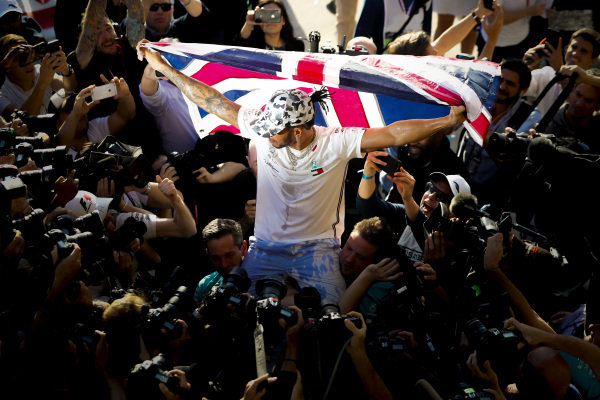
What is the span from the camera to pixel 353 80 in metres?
4.07

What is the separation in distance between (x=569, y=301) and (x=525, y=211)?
2.80 ft

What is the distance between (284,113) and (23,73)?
9.10 feet

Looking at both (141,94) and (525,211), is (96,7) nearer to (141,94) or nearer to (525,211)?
(141,94)

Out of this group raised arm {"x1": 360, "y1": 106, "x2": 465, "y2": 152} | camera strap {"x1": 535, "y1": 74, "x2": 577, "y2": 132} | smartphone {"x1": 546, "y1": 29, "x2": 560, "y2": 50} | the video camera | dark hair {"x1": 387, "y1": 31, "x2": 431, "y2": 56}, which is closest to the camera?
raised arm {"x1": 360, "y1": 106, "x2": 465, "y2": 152}

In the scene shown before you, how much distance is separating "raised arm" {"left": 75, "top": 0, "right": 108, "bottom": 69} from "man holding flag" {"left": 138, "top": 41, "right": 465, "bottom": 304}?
1.92 m

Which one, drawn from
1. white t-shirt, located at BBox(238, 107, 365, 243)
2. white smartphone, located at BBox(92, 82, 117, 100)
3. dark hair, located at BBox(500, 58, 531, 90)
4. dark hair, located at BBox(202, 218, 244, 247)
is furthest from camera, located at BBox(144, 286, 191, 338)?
dark hair, located at BBox(500, 58, 531, 90)

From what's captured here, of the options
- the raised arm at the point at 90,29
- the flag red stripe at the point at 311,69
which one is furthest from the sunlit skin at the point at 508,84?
the raised arm at the point at 90,29

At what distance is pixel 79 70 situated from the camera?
5.45 m

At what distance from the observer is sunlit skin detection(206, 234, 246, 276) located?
407cm

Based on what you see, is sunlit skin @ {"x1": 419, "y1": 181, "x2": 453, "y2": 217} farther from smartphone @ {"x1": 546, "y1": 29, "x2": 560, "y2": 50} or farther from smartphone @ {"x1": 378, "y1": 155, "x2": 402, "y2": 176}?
smartphone @ {"x1": 546, "y1": 29, "x2": 560, "y2": 50}

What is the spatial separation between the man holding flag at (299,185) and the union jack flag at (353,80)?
29 centimetres

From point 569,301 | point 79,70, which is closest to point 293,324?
point 569,301

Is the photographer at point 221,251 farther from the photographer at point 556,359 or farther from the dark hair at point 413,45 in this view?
the dark hair at point 413,45

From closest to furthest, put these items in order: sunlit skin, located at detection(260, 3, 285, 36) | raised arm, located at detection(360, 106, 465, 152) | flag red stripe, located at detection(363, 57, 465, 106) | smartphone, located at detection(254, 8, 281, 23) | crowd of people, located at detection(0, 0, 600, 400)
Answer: crowd of people, located at detection(0, 0, 600, 400) → raised arm, located at detection(360, 106, 465, 152) → flag red stripe, located at detection(363, 57, 465, 106) → smartphone, located at detection(254, 8, 281, 23) → sunlit skin, located at detection(260, 3, 285, 36)
